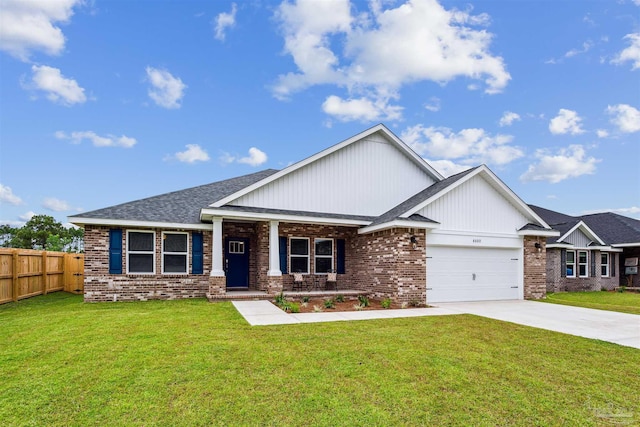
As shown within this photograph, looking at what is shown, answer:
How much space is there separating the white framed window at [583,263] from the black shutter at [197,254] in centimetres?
2068

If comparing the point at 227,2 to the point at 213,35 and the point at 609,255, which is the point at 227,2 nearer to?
the point at 213,35

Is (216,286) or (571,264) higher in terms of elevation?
(216,286)

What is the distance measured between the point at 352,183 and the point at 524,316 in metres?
7.58

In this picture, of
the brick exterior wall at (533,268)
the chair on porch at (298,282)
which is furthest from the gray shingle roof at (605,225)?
the chair on porch at (298,282)

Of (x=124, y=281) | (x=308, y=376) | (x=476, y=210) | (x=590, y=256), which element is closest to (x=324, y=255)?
(x=476, y=210)

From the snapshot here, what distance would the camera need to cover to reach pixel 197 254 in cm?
1368

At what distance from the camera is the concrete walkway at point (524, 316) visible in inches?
318

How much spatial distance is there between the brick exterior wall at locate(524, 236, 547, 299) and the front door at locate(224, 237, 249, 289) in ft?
37.4

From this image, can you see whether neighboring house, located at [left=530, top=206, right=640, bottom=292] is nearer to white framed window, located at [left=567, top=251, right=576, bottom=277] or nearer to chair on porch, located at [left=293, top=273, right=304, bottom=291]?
white framed window, located at [left=567, top=251, right=576, bottom=277]

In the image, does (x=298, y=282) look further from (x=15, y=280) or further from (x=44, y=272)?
(x=44, y=272)

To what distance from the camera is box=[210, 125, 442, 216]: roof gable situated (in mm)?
13430

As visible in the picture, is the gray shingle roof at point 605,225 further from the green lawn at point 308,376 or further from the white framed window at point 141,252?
the white framed window at point 141,252

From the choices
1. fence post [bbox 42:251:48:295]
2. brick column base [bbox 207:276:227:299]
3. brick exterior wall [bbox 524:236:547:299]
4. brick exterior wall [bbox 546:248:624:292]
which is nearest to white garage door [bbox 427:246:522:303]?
brick exterior wall [bbox 524:236:547:299]

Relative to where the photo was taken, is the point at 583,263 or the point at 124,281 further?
the point at 583,263
